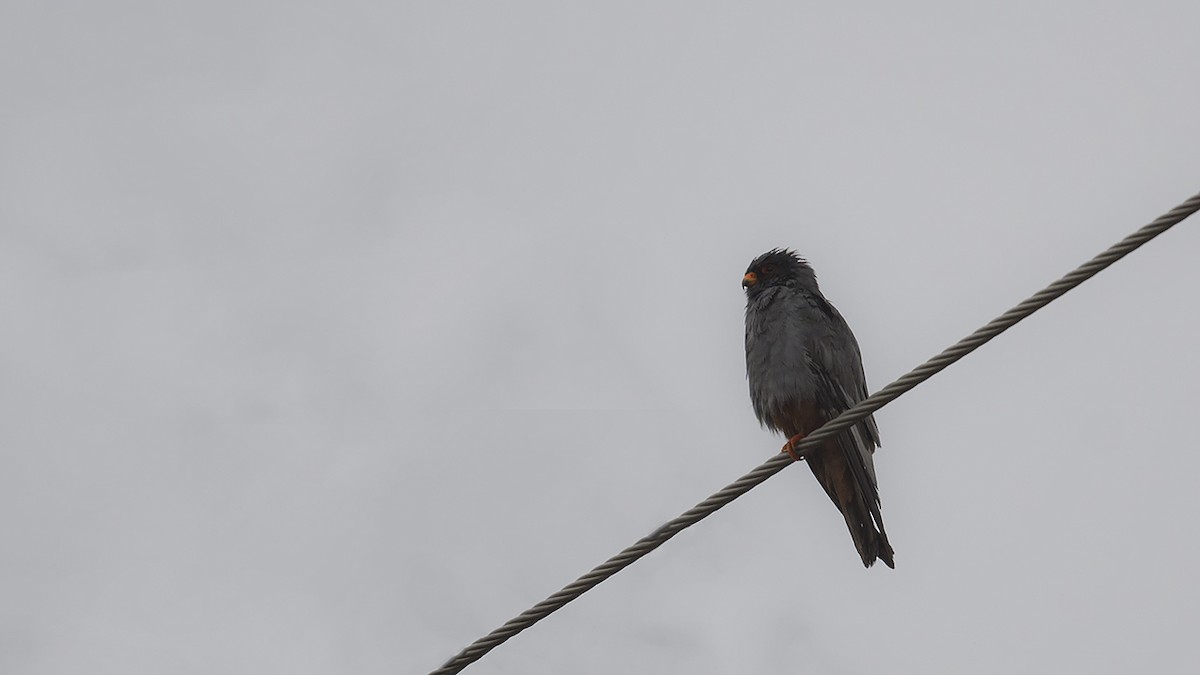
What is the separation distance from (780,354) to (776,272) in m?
1.01

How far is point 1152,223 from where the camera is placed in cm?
405

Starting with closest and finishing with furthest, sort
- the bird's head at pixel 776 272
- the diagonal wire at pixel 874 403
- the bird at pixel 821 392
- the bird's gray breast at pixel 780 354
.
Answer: the diagonal wire at pixel 874 403, the bird at pixel 821 392, the bird's gray breast at pixel 780 354, the bird's head at pixel 776 272

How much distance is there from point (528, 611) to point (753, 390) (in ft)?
11.6

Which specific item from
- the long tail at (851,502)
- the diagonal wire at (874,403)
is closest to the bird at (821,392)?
the long tail at (851,502)

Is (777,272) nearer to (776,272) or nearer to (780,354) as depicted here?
(776,272)

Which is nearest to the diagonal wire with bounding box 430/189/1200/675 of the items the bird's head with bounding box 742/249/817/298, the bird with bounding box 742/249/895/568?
the bird with bounding box 742/249/895/568

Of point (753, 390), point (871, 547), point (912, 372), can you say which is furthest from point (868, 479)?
point (912, 372)

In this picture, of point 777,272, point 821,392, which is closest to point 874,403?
point 821,392

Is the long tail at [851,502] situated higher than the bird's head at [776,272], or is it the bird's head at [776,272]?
the bird's head at [776,272]

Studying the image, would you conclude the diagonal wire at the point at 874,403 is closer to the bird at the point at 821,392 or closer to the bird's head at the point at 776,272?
the bird at the point at 821,392

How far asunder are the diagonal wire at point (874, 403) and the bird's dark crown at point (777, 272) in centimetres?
329

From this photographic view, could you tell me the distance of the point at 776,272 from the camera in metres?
8.30

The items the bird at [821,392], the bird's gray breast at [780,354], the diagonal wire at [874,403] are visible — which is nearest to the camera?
the diagonal wire at [874,403]

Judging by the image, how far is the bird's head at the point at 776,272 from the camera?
8.15 m
